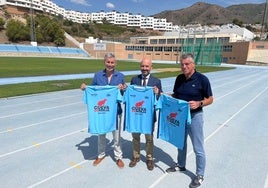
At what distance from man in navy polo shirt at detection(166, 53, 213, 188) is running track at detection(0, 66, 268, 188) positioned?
1.60 ft

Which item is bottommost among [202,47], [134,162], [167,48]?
[134,162]

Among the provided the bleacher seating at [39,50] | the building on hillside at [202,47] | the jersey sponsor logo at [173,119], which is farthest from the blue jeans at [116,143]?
the bleacher seating at [39,50]

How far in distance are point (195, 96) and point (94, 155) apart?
8.74ft

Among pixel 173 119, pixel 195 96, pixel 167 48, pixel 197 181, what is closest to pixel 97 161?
pixel 173 119

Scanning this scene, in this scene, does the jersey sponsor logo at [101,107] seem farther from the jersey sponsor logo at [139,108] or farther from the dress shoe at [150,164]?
the dress shoe at [150,164]

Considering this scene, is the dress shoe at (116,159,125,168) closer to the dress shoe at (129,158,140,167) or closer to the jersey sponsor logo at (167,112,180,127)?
the dress shoe at (129,158,140,167)

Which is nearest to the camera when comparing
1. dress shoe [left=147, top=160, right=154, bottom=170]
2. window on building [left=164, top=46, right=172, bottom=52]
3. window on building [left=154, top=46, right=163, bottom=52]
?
dress shoe [left=147, top=160, right=154, bottom=170]

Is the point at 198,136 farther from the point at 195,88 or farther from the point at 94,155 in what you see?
the point at 94,155

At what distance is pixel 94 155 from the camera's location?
5578 mm

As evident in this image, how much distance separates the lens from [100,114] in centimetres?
491

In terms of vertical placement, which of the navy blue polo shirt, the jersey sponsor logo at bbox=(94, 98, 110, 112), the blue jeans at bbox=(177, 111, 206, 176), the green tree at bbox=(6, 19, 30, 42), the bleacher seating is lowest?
the bleacher seating

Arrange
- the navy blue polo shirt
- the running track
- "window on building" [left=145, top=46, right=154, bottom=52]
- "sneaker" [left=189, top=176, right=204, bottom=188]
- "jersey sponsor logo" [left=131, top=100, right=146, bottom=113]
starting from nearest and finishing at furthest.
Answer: the navy blue polo shirt → "sneaker" [left=189, top=176, right=204, bottom=188] → the running track → "jersey sponsor logo" [left=131, top=100, right=146, bottom=113] → "window on building" [left=145, top=46, right=154, bottom=52]

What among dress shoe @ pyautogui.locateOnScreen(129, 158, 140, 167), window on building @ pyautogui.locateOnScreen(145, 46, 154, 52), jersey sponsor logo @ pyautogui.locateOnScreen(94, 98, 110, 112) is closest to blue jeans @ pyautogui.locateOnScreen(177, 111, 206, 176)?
dress shoe @ pyautogui.locateOnScreen(129, 158, 140, 167)

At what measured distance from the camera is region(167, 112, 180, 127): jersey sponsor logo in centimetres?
447
